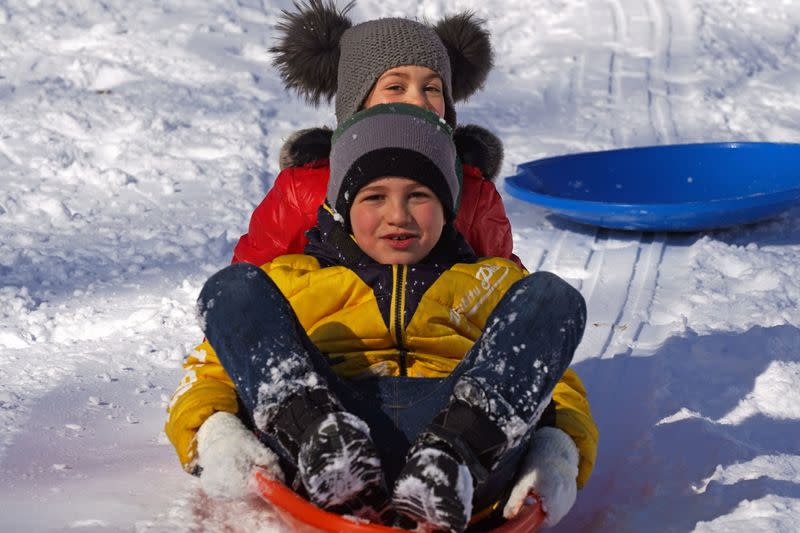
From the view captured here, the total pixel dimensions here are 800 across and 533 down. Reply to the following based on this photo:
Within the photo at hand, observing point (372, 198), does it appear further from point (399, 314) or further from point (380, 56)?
point (380, 56)

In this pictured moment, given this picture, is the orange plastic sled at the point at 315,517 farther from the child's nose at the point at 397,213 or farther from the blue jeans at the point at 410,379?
the child's nose at the point at 397,213

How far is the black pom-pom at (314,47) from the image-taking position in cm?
253

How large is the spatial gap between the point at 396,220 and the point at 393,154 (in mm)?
135

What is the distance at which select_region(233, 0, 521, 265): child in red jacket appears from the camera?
2363mm

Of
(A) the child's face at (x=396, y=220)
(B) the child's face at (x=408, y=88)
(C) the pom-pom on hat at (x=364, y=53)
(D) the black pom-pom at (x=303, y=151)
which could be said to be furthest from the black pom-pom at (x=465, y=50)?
(A) the child's face at (x=396, y=220)

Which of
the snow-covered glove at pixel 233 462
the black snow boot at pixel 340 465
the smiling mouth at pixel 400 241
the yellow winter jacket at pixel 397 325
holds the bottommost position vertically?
the black snow boot at pixel 340 465

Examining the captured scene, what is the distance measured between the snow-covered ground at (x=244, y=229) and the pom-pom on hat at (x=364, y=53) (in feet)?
2.15

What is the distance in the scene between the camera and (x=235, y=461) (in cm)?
155

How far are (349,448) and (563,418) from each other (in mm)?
513

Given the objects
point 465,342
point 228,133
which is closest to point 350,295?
point 465,342

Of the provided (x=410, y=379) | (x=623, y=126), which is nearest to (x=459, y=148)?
(x=410, y=379)

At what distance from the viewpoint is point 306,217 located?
2350mm

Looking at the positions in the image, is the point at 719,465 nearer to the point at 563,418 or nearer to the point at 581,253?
the point at 563,418

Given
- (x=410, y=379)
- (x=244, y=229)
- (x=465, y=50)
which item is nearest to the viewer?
(x=410, y=379)
